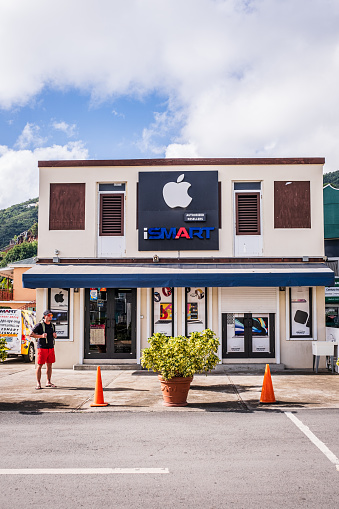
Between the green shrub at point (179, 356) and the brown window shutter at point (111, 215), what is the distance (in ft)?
21.9

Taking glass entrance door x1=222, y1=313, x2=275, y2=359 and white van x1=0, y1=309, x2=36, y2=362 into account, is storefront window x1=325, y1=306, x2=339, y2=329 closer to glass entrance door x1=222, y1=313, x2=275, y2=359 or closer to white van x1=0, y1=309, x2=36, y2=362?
glass entrance door x1=222, y1=313, x2=275, y2=359

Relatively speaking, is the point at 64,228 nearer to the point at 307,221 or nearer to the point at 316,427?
the point at 307,221

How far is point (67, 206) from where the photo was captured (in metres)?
17.5

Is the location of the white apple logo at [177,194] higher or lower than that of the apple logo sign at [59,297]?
higher

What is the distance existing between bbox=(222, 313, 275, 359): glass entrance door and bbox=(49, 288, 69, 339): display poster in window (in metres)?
5.16

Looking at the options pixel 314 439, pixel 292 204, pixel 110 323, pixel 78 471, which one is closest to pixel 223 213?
pixel 292 204

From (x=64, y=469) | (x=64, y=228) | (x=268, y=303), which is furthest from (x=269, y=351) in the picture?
(x=64, y=469)

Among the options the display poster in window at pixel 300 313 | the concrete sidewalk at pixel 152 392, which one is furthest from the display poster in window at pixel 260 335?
the concrete sidewalk at pixel 152 392

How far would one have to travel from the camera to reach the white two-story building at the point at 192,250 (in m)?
17.1

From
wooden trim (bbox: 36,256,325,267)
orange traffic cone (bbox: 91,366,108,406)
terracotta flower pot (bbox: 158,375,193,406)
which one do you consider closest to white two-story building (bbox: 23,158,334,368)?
wooden trim (bbox: 36,256,325,267)

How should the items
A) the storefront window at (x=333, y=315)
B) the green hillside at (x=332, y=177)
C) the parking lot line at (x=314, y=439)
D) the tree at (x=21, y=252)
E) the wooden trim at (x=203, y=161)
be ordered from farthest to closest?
the tree at (x=21, y=252)
the green hillside at (x=332, y=177)
the storefront window at (x=333, y=315)
the wooden trim at (x=203, y=161)
the parking lot line at (x=314, y=439)

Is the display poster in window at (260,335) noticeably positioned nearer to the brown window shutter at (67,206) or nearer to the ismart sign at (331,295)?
the brown window shutter at (67,206)

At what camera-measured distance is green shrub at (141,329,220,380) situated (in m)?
10.8

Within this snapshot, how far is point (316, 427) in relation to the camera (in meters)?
9.12
